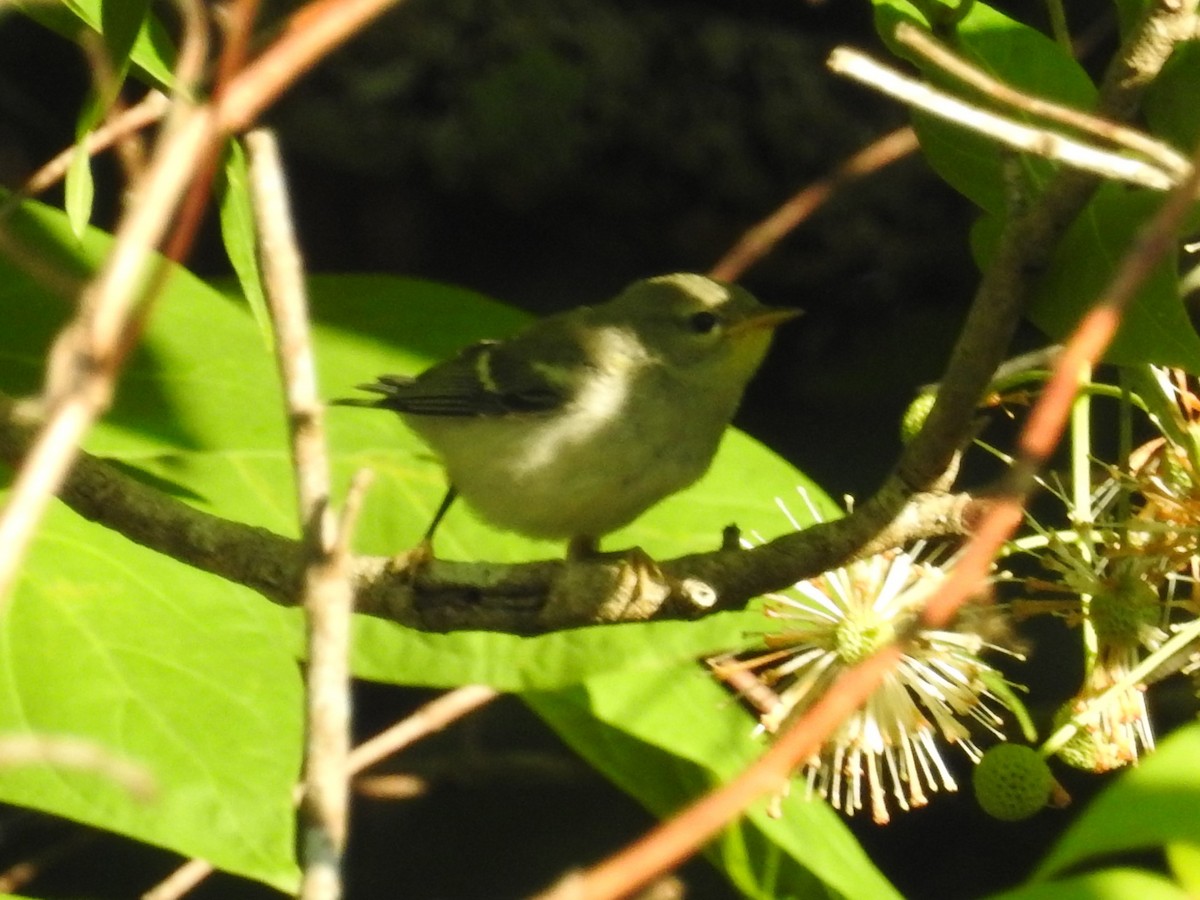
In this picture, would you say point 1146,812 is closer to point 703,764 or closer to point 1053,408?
point 1053,408

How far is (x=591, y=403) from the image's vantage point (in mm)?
2012

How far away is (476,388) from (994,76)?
3.65 ft

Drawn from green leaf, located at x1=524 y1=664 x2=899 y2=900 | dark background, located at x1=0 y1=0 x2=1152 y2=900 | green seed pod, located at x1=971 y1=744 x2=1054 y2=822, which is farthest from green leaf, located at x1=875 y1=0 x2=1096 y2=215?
dark background, located at x1=0 y1=0 x2=1152 y2=900

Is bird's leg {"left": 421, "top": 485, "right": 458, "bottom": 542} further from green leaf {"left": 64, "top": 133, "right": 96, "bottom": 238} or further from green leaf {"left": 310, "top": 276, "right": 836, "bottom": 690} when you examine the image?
green leaf {"left": 64, "top": 133, "right": 96, "bottom": 238}

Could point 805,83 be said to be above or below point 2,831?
above

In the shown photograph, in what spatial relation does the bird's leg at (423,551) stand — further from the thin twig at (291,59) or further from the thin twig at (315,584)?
the thin twig at (291,59)

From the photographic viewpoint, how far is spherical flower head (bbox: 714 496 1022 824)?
1.30 metres

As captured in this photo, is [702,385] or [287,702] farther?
[702,385]

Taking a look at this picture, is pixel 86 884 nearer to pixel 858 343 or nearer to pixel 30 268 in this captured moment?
pixel 858 343

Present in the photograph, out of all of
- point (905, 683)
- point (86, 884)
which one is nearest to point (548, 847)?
point (86, 884)

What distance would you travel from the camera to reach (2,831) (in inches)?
94.9

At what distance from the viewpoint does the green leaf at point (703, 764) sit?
5.10ft

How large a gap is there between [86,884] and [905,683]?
5.59 ft

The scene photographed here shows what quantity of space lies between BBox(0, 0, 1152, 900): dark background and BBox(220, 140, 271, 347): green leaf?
1.42 meters
